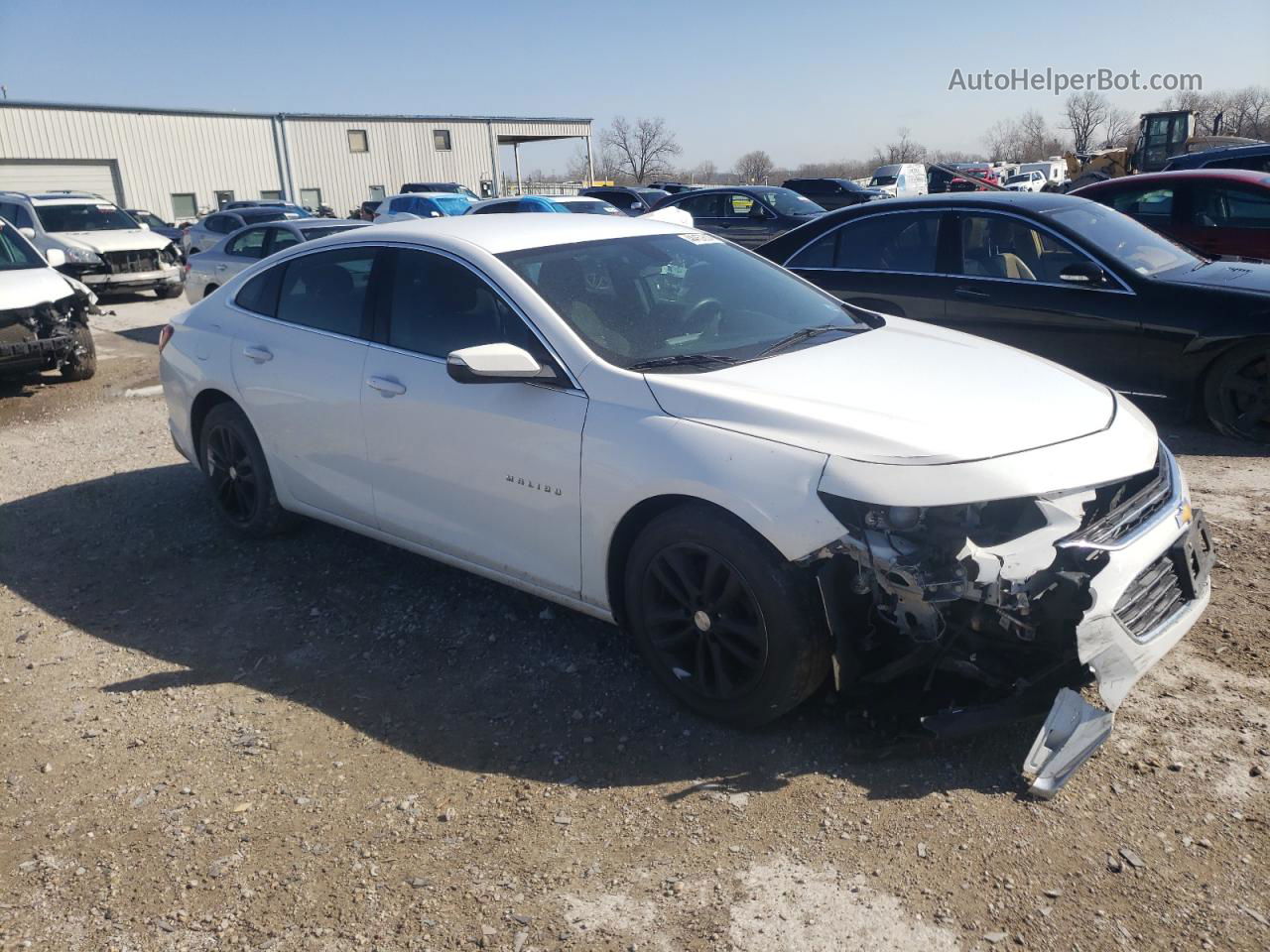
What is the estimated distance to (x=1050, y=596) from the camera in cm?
290

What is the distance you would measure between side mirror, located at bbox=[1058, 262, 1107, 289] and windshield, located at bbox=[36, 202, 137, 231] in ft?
53.3

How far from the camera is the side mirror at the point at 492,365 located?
139 inches

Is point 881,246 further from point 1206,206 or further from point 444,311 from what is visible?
point 444,311

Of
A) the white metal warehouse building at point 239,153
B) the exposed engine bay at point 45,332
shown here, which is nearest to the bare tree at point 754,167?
the white metal warehouse building at point 239,153

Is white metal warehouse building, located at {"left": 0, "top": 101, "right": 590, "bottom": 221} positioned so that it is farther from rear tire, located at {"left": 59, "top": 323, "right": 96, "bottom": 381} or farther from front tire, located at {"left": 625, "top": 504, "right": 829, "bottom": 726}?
front tire, located at {"left": 625, "top": 504, "right": 829, "bottom": 726}

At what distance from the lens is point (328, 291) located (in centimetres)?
472

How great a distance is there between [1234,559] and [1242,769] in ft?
5.98

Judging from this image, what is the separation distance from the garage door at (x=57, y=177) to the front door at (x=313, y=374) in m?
40.5

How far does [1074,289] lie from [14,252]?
31.6 ft

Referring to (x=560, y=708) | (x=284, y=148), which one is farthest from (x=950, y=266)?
(x=284, y=148)

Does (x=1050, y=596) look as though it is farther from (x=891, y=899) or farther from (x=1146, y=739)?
(x=891, y=899)

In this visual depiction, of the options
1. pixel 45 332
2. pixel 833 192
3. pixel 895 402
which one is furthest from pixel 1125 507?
pixel 833 192

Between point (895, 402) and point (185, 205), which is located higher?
point (895, 402)

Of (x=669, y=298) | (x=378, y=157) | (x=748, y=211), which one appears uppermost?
(x=378, y=157)
